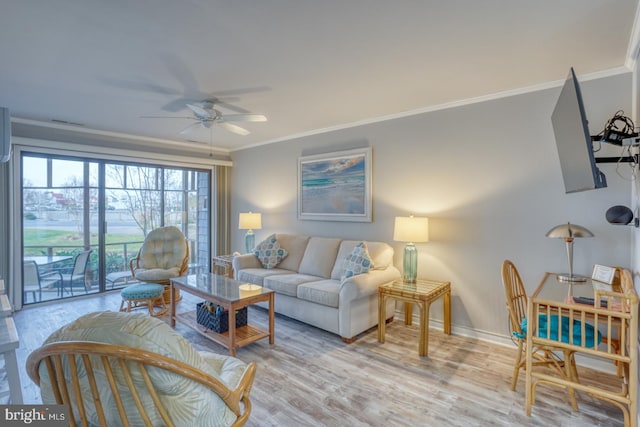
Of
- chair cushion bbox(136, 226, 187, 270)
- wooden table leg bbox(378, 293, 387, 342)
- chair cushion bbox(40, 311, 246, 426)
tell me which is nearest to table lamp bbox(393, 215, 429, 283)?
wooden table leg bbox(378, 293, 387, 342)

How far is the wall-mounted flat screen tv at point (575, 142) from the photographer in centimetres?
177

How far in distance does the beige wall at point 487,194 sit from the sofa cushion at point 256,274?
1.13m

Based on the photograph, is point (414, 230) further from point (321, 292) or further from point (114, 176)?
point (114, 176)

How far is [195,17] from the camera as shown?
188cm

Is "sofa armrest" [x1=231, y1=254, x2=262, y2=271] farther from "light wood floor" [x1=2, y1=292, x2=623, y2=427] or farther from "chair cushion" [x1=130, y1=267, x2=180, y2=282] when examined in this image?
"light wood floor" [x1=2, y1=292, x2=623, y2=427]

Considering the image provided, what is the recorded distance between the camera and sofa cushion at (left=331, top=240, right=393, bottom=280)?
3.64m

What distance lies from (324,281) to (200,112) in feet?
7.33

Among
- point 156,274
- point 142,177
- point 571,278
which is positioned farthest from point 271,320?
point 142,177

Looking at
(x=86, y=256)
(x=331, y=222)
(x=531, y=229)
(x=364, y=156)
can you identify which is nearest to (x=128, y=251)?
(x=86, y=256)

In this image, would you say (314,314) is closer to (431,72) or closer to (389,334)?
(389,334)

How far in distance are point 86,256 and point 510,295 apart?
534cm

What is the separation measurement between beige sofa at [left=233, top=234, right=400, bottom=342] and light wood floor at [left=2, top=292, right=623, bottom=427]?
0.20m

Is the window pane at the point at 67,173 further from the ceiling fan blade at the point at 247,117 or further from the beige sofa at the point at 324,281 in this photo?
the ceiling fan blade at the point at 247,117

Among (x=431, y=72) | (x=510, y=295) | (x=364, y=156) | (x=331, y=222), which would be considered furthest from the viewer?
(x=331, y=222)
